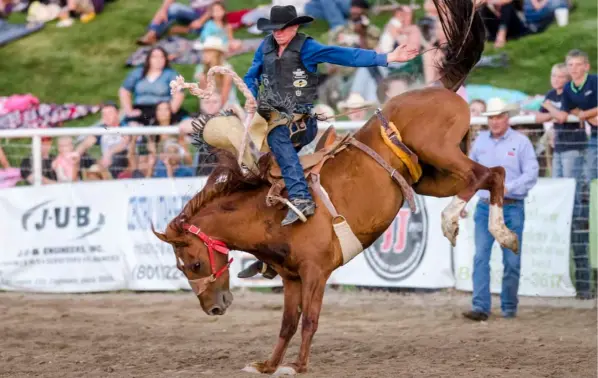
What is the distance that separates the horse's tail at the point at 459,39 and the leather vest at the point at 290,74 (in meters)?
0.95

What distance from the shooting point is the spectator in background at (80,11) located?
16.0 meters

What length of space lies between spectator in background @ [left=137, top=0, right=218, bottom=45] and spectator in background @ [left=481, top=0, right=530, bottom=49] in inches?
167

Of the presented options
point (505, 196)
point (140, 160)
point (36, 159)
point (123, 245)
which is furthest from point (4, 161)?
point (505, 196)

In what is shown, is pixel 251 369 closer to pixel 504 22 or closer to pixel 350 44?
pixel 350 44

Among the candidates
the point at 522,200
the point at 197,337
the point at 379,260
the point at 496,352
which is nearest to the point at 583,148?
the point at 522,200

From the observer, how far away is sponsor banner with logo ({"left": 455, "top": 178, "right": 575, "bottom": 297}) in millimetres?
9352

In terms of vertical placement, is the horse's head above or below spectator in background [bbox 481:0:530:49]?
above

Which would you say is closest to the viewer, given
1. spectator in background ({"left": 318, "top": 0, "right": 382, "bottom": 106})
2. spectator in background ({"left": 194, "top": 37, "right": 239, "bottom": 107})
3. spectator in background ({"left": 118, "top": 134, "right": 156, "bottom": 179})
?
spectator in background ({"left": 118, "top": 134, "right": 156, "bottom": 179})

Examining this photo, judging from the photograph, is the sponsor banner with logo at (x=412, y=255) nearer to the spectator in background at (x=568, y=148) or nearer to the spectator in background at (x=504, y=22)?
the spectator in background at (x=568, y=148)

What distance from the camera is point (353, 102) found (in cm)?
1145

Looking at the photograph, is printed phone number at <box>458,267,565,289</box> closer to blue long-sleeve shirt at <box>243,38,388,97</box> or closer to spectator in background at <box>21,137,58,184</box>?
blue long-sleeve shirt at <box>243,38,388,97</box>

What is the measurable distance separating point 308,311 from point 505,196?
3.10 metres

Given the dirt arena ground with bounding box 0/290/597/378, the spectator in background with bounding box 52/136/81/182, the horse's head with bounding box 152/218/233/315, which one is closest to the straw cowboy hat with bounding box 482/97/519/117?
the dirt arena ground with bounding box 0/290/597/378

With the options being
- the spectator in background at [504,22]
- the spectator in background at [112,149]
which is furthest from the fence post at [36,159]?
the spectator in background at [504,22]
